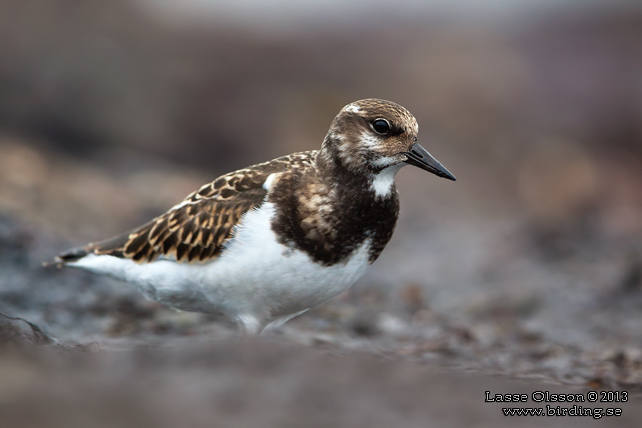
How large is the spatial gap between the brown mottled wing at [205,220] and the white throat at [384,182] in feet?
1.73

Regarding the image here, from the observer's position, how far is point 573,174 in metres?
14.1

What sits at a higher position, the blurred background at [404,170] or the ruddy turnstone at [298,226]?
the blurred background at [404,170]

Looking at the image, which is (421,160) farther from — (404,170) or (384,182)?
(404,170)

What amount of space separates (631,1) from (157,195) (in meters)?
17.5

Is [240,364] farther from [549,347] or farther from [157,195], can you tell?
[157,195]

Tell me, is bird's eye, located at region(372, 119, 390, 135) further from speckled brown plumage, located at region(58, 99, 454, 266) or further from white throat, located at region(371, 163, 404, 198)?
white throat, located at region(371, 163, 404, 198)

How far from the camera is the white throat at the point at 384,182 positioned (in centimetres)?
477

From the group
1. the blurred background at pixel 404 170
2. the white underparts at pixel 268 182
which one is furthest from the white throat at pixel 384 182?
the blurred background at pixel 404 170

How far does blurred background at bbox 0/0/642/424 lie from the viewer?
267 inches

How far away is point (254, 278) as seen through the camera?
4.70 metres

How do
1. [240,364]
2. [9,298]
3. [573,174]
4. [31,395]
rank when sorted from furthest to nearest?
[573,174], [9,298], [240,364], [31,395]

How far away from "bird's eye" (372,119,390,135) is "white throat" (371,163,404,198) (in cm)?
25

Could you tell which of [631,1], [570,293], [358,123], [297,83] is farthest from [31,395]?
[631,1]

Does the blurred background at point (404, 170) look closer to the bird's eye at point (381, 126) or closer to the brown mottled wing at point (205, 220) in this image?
the brown mottled wing at point (205, 220)
